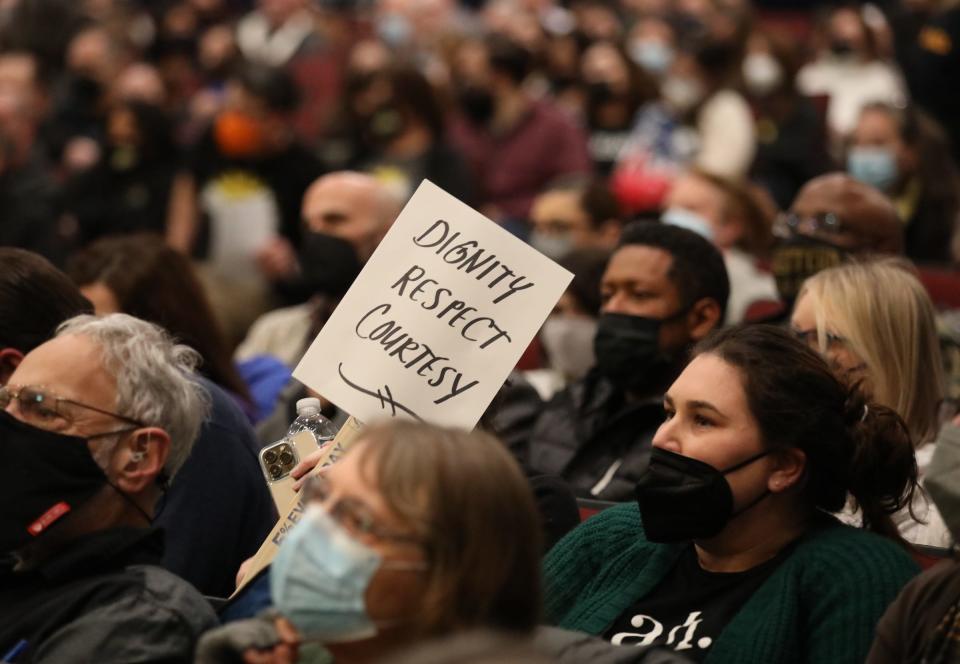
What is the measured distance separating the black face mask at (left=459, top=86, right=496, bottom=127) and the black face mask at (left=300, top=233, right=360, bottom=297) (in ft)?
14.0

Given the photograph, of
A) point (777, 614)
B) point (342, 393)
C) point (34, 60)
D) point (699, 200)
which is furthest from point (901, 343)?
point (34, 60)

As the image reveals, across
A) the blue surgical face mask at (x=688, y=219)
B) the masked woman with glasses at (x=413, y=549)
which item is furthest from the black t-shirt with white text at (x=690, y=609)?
the blue surgical face mask at (x=688, y=219)

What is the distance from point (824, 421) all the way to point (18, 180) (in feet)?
22.9

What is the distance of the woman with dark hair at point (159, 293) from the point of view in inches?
226

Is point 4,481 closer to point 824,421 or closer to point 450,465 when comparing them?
point 450,465

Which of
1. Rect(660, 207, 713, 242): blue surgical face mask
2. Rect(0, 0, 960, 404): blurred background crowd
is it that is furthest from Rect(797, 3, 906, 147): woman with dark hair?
Rect(660, 207, 713, 242): blue surgical face mask

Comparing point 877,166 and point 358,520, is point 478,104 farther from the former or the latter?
point 358,520

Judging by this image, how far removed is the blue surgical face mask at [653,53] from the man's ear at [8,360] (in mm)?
8613

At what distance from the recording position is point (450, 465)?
2756 millimetres

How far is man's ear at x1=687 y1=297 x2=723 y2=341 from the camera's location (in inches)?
216

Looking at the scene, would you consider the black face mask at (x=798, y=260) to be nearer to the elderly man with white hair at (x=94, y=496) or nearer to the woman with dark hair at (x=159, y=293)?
the woman with dark hair at (x=159, y=293)

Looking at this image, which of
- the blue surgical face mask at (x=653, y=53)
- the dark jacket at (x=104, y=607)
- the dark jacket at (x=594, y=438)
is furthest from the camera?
the blue surgical face mask at (x=653, y=53)

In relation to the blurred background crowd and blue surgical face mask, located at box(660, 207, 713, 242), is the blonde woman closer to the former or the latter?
the blurred background crowd

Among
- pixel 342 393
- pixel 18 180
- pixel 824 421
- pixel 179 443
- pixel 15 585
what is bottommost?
pixel 18 180
